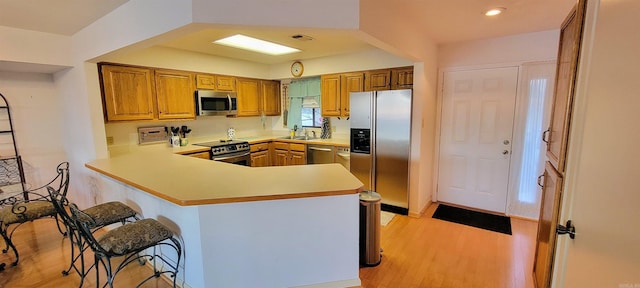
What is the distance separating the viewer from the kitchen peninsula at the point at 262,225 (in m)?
1.73

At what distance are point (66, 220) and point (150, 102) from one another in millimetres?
2082

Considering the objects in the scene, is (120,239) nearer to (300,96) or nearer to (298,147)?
(298,147)

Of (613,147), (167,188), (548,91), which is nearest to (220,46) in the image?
(167,188)

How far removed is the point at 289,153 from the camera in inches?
190

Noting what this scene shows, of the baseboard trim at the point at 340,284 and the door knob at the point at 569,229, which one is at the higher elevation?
the door knob at the point at 569,229

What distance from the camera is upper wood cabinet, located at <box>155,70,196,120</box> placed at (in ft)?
11.9

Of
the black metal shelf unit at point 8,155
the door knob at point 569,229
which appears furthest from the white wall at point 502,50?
the black metal shelf unit at point 8,155

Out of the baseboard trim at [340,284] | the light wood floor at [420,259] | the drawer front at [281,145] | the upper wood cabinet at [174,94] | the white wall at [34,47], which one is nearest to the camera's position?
the baseboard trim at [340,284]

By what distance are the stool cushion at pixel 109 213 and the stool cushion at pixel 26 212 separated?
71 cm

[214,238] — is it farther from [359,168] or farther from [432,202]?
[432,202]

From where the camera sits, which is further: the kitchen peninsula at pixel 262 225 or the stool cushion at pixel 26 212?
the stool cushion at pixel 26 212

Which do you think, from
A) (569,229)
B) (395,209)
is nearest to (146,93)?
(395,209)

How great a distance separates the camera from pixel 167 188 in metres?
1.81

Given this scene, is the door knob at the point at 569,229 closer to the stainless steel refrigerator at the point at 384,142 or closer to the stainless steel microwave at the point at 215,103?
the stainless steel refrigerator at the point at 384,142
